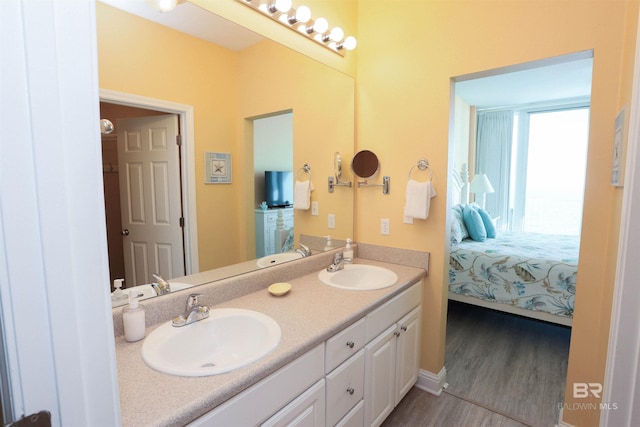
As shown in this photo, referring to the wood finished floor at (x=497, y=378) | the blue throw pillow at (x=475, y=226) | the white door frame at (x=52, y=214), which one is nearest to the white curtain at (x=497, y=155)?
the blue throw pillow at (x=475, y=226)

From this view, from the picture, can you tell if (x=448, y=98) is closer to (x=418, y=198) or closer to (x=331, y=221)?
(x=418, y=198)

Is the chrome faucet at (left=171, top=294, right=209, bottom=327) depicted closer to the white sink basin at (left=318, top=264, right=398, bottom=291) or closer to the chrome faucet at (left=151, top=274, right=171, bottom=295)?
the chrome faucet at (left=151, top=274, right=171, bottom=295)

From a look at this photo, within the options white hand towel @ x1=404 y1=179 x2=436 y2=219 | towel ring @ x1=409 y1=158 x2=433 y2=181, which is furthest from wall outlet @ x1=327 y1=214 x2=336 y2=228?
towel ring @ x1=409 y1=158 x2=433 y2=181

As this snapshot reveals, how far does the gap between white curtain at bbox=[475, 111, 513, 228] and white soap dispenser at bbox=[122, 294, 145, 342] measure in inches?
205

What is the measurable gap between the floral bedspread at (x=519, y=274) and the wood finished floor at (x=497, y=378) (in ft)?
1.08

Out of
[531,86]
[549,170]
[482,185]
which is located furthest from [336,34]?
[549,170]

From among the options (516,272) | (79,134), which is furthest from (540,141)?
(79,134)

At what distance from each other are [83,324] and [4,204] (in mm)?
182

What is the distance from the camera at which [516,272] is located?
280 centimetres

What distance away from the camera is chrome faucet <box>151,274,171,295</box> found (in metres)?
1.29

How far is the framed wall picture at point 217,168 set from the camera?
4.96ft

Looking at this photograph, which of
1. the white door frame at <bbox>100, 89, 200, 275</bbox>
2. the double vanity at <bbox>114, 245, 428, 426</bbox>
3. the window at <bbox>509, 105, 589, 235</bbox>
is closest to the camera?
the double vanity at <bbox>114, 245, 428, 426</bbox>

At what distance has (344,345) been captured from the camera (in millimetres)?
1350

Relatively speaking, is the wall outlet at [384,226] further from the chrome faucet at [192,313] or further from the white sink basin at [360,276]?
the chrome faucet at [192,313]
